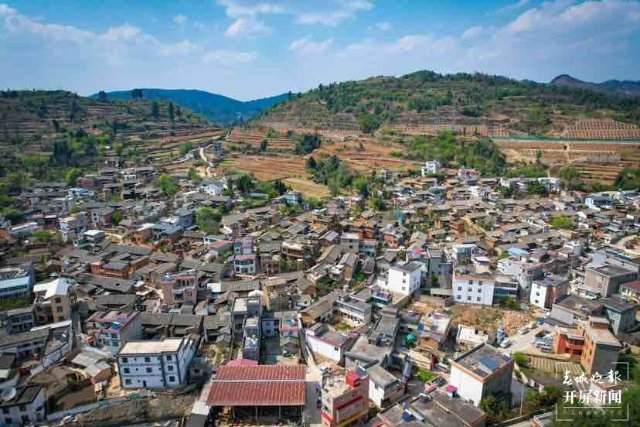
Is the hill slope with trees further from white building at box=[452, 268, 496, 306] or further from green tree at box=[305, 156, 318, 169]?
white building at box=[452, 268, 496, 306]

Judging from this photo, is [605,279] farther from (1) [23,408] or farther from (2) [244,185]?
(2) [244,185]

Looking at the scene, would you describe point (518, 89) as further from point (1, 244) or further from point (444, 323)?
point (1, 244)

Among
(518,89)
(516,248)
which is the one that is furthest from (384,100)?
(516,248)

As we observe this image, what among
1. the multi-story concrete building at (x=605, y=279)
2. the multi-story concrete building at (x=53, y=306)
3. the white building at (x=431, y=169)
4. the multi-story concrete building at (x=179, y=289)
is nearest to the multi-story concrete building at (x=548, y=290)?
the multi-story concrete building at (x=605, y=279)

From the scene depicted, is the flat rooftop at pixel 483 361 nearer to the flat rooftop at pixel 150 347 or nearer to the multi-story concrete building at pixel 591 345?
the multi-story concrete building at pixel 591 345

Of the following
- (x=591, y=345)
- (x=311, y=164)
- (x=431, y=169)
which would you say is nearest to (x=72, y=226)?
(x=311, y=164)

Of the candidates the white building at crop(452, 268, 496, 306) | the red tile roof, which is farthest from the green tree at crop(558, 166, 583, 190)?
the red tile roof
